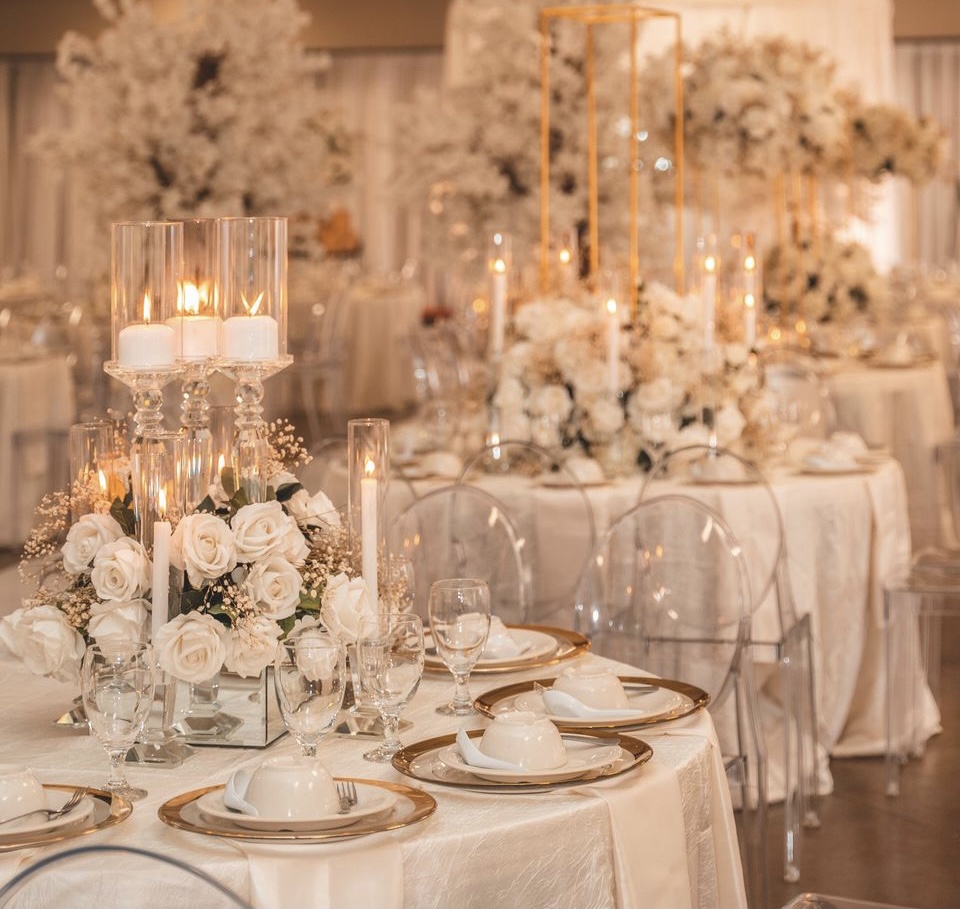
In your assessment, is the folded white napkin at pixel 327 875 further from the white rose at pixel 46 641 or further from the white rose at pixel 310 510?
the white rose at pixel 310 510

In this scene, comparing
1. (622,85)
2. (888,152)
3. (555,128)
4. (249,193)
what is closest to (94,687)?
(555,128)

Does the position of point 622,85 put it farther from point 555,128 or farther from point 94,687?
point 94,687

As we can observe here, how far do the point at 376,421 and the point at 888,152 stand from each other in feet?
20.4

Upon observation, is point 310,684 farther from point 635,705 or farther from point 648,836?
point 635,705

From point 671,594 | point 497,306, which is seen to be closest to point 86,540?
point 671,594

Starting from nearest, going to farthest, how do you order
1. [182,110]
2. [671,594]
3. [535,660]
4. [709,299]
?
[535,660] < [671,594] < [709,299] < [182,110]

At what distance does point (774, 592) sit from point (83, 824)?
9.26 ft

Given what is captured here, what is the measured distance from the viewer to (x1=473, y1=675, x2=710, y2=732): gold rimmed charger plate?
2.36 meters

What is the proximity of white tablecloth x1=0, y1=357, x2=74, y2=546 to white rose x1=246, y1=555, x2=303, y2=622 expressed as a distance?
18.5 feet

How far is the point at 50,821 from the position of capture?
1.92 meters

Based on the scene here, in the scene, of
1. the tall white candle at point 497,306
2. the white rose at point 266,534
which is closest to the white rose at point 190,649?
the white rose at point 266,534

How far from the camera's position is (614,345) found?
459 cm

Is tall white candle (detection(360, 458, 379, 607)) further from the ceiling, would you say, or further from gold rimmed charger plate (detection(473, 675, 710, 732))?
the ceiling

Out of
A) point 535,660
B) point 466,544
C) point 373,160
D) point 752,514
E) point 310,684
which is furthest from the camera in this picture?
point 373,160
